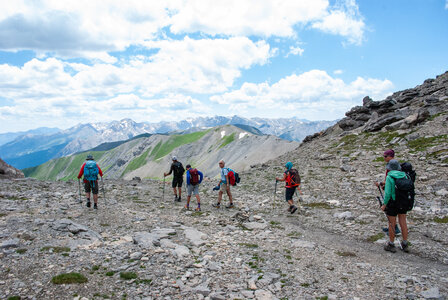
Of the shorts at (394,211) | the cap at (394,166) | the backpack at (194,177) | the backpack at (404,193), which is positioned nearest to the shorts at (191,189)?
the backpack at (194,177)

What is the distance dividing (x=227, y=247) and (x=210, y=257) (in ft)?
3.88

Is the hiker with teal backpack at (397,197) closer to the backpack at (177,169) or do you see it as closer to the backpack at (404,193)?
the backpack at (404,193)

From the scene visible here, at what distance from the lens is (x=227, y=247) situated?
1012cm

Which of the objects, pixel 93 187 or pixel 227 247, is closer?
pixel 227 247

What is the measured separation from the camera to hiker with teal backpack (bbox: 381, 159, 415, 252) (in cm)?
957

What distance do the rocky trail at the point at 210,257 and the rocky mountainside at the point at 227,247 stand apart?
0.03 metres

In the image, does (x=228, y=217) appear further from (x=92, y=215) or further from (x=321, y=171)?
(x=321, y=171)

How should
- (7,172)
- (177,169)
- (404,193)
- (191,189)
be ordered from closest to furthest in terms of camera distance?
1. (404,193)
2. (191,189)
3. (177,169)
4. (7,172)

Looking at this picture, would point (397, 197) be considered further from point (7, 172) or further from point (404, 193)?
point (7, 172)

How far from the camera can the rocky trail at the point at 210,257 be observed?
694 cm

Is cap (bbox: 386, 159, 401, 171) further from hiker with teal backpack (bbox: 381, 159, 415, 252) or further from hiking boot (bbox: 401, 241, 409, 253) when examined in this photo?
hiking boot (bbox: 401, 241, 409, 253)

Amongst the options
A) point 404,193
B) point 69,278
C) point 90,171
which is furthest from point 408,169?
point 90,171

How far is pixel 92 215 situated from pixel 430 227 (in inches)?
636

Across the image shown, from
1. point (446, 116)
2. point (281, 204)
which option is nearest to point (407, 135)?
point (446, 116)
